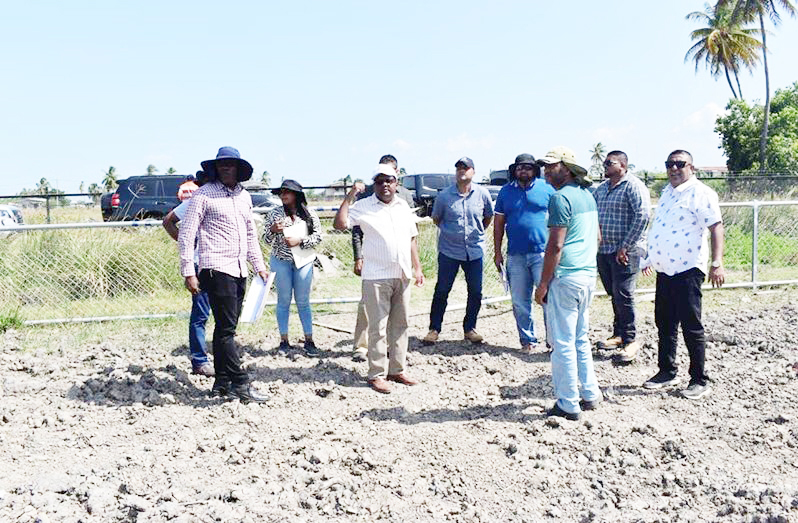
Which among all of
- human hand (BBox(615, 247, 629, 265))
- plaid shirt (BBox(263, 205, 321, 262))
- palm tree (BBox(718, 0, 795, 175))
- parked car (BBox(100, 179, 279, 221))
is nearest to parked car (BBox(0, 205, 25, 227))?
parked car (BBox(100, 179, 279, 221))

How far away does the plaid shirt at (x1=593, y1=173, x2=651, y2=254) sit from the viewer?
568 centimetres

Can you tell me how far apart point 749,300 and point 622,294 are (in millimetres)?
3642

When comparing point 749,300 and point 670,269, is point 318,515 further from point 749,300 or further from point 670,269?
point 749,300

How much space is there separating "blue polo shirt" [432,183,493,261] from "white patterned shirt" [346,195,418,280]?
1121 millimetres

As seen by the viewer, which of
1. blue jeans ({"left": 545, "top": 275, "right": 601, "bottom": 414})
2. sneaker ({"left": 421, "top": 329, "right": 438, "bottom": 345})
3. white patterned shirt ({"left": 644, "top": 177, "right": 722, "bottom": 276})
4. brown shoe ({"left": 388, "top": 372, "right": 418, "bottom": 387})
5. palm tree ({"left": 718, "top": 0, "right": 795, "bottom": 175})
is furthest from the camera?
palm tree ({"left": 718, "top": 0, "right": 795, "bottom": 175})

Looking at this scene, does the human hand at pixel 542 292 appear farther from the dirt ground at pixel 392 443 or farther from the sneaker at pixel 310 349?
the sneaker at pixel 310 349

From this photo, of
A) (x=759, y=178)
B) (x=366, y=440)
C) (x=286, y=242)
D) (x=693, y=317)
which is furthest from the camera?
(x=759, y=178)

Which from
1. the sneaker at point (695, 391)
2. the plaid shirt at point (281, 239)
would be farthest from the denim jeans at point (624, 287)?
the plaid shirt at point (281, 239)

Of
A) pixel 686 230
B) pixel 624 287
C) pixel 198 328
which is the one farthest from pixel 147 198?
pixel 686 230

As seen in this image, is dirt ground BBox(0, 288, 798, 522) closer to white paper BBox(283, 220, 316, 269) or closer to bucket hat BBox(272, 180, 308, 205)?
white paper BBox(283, 220, 316, 269)

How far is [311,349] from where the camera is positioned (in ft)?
20.2

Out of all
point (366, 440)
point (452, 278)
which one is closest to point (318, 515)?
point (366, 440)

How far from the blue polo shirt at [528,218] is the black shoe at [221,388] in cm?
271

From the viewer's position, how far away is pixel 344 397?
4.97 m
